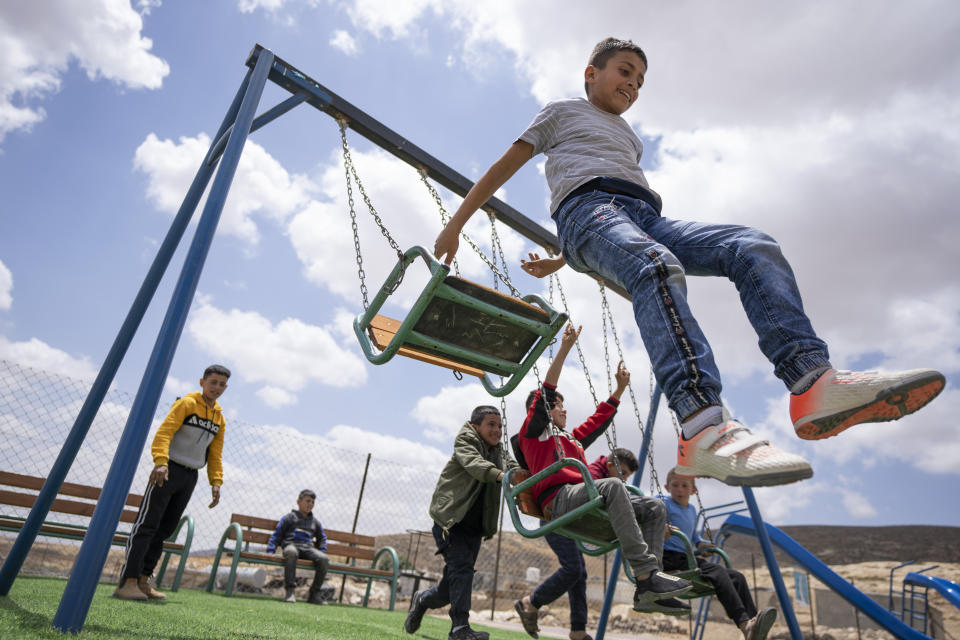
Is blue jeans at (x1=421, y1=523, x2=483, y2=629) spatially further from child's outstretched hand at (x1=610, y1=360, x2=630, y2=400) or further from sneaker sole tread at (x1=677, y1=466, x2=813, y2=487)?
sneaker sole tread at (x1=677, y1=466, x2=813, y2=487)

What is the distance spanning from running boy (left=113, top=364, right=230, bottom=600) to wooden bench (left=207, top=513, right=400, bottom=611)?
2012mm

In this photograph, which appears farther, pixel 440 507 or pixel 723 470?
pixel 440 507

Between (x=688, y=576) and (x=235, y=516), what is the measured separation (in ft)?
19.1

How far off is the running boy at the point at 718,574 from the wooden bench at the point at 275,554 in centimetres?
408

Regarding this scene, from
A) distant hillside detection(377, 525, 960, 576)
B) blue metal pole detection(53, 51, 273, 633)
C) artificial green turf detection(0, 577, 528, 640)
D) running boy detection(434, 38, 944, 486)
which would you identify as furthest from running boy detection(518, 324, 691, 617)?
distant hillside detection(377, 525, 960, 576)

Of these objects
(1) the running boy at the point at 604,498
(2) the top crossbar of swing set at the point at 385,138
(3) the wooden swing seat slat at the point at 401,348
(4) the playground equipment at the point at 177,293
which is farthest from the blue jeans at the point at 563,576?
(2) the top crossbar of swing set at the point at 385,138

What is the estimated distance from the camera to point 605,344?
4.22 m

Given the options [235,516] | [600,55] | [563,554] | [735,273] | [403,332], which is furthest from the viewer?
[235,516]

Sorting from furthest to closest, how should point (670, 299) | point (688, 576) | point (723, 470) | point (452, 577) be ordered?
point (452, 577) → point (688, 576) → point (670, 299) → point (723, 470)

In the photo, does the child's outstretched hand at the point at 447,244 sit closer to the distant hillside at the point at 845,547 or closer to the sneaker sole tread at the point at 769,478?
the sneaker sole tread at the point at 769,478

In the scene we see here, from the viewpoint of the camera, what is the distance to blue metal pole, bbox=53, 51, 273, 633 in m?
2.37

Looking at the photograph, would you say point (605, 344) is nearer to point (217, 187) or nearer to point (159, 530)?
point (217, 187)

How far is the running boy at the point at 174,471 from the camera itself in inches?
171

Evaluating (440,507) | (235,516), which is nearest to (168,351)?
(440,507)
